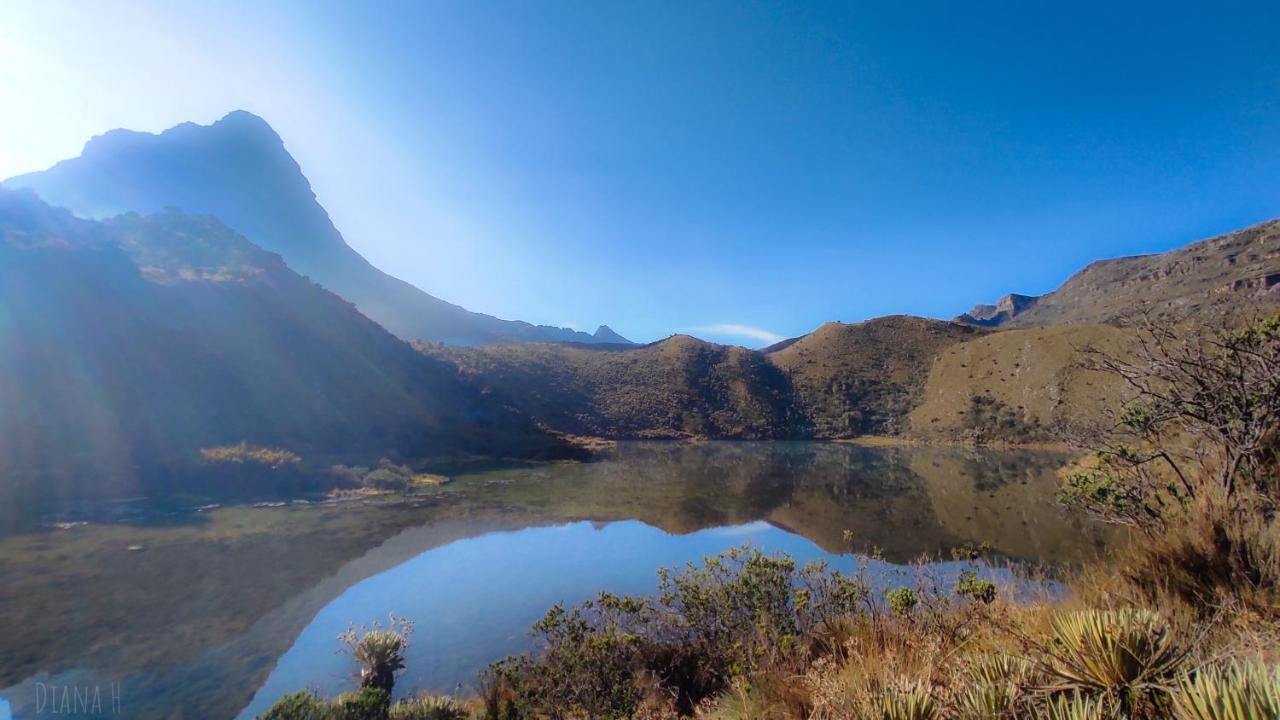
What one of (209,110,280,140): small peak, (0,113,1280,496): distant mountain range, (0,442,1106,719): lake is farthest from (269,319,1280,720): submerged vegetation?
(209,110,280,140): small peak

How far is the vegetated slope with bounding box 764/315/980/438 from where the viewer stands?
252 ft

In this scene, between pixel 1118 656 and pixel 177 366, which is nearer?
pixel 1118 656

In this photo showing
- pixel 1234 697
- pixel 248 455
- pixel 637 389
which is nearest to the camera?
pixel 1234 697

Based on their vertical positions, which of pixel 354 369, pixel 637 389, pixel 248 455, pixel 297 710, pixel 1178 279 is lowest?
pixel 297 710

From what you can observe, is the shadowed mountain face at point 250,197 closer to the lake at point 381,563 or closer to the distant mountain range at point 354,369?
the distant mountain range at point 354,369

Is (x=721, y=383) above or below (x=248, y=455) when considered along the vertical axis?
above

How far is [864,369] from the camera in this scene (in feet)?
285

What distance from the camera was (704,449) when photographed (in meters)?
58.7

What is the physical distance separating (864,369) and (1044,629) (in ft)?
296

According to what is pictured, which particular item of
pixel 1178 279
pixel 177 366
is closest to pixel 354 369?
pixel 177 366

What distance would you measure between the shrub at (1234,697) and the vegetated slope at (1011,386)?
63.1 metres

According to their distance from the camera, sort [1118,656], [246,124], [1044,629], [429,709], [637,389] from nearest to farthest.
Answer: [1118,656], [1044,629], [429,709], [637,389], [246,124]

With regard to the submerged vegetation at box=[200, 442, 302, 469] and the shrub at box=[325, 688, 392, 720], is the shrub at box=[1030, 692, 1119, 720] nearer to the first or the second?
the shrub at box=[325, 688, 392, 720]

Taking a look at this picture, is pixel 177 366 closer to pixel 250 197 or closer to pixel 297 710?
pixel 297 710
